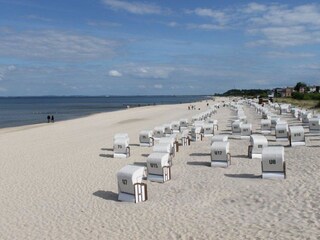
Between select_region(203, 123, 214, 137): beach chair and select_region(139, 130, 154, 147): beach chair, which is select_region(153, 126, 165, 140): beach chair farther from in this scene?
select_region(203, 123, 214, 137): beach chair

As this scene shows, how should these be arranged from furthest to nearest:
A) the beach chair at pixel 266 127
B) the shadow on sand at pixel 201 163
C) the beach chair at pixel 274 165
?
the beach chair at pixel 266 127, the shadow on sand at pixel 201 163, the beach chair at pixel 274 165

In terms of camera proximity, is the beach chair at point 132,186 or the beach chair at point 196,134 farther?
the beach chair at point 196,134

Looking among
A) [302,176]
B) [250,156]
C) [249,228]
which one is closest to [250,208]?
[249,228]

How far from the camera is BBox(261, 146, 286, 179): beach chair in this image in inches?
517

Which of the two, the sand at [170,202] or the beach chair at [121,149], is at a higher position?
the beach chair at [121,149]

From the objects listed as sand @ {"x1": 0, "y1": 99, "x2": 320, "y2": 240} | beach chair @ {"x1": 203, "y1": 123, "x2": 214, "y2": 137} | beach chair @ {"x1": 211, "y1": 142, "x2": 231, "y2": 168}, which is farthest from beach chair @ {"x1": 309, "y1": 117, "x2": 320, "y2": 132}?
beach chair @ {"x1": 211, "y1": 142, "x2": 231, "y2": 168}

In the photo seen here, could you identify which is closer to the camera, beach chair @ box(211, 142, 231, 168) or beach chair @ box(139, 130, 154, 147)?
beach chair @ box(211, 142, 231, 168)

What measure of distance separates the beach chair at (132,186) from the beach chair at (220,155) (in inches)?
187

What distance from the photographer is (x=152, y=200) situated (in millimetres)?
11523

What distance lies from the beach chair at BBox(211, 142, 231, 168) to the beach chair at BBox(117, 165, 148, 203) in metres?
4.76

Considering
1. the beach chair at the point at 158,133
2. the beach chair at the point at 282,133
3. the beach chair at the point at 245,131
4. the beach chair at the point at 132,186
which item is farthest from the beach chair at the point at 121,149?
the beach chair at the point at 282,133

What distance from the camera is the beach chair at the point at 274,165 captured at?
43.1 feet

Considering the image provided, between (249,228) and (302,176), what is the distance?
17.4 feet

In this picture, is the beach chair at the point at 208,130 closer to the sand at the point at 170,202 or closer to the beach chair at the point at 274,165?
the sand at the point at 170,202
